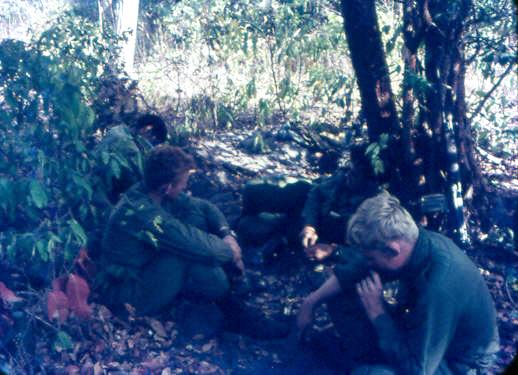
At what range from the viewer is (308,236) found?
4789 millimetres

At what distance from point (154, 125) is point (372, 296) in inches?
138

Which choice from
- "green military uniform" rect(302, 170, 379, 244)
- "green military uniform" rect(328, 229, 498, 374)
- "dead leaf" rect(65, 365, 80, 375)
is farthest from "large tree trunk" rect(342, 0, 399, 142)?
"dead leaf" rect(65, 365, 80, 375)

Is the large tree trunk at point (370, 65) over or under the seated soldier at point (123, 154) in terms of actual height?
over

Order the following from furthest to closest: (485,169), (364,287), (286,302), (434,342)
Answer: (485,169) < (286,302) < (364,287) < (434,342)

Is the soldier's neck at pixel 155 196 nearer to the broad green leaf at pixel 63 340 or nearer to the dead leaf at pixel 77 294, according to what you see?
the dead leaf at pixel 77 294

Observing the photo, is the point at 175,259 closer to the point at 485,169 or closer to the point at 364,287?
the point at 364,287

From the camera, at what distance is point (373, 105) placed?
5.14 meters

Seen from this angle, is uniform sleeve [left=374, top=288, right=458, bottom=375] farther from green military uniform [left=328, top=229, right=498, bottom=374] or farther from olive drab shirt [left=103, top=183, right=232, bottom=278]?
olive drab shirt [left=103, top=183, right=232, bottom=278]

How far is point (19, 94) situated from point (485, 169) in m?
4.86

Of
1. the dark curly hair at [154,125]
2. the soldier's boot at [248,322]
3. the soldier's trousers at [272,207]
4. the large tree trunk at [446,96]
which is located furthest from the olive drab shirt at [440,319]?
the dark curly hair at [154,125]

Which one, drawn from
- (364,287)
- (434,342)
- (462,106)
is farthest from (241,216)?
(434,342)

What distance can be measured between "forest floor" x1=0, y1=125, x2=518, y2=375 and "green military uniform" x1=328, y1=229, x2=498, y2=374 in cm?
57

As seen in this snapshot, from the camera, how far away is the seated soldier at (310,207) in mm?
4937

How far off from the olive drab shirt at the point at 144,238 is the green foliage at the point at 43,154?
22 centimetres
